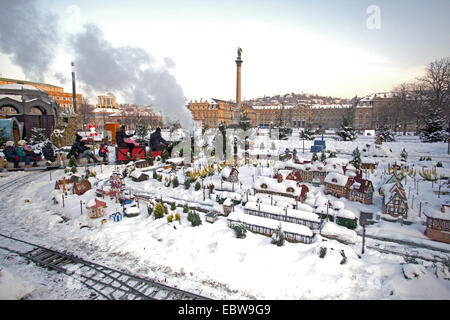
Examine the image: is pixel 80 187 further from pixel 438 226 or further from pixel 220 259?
pixel 438 226

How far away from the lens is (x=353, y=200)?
51.3ft

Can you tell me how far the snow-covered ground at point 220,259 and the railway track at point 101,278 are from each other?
32 centimetres

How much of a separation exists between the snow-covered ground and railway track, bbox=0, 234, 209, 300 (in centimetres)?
32

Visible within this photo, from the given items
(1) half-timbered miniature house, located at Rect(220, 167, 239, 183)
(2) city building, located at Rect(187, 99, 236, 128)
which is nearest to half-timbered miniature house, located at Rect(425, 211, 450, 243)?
(1) half-timbered miniature house, located at Rect(220, 167, 239, 183)

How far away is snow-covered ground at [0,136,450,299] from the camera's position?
7.64 m

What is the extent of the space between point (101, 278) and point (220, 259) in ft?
13.3

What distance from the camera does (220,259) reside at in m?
9.23

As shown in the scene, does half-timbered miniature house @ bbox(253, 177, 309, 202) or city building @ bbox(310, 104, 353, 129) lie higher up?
city building @ bbox(310, 104, 353, 129)

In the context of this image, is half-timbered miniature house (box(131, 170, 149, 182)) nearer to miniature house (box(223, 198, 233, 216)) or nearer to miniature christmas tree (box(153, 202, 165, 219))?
miniature christmas tree (box(153, 202, 165, 219))

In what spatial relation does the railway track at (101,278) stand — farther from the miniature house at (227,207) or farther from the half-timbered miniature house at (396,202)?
the half-timbered miniature house at (396,202)

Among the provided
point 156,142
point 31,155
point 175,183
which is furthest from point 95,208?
point 31,155

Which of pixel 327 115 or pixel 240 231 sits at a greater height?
pixel 327 115
